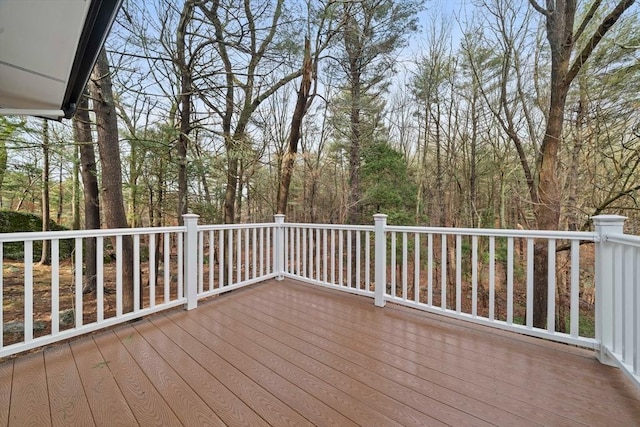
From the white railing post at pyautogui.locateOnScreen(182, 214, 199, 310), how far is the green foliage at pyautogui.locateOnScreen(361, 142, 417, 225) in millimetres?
5699

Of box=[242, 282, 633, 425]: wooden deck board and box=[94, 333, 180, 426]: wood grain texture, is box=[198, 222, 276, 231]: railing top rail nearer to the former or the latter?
box=[94, 333, 180, 426]: wood grain texture

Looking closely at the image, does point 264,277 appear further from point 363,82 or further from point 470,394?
point 363,82

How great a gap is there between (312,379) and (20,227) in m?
11.0

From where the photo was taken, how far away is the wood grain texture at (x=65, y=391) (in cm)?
144

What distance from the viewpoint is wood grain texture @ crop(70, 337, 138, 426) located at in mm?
1440

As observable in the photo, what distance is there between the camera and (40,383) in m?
1.73

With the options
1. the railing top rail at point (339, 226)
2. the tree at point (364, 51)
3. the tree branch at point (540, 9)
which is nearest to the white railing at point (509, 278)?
the railing top rail at point (339, 226)

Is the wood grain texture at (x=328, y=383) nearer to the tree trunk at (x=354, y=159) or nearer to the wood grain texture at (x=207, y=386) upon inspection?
the wood grain texture at (x=207, y=386)

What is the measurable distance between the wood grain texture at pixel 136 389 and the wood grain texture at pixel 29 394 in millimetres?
325

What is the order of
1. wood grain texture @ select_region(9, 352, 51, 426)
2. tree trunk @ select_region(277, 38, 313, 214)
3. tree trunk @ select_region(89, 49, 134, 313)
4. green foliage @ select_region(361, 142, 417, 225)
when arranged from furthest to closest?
green foliage @ select_region(361, 142, 417, 225)
tree trunk @ select_region(277, 38, 313, 214)
tree trunk @ select_region(89, 49, 134, 313)
wood grain texture @ select_region(9, 352, 51, 426)

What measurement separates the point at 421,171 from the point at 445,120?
5.68ft

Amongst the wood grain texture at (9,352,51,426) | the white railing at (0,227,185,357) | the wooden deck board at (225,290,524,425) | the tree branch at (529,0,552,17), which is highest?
the tree branch at (529,0,552,17)

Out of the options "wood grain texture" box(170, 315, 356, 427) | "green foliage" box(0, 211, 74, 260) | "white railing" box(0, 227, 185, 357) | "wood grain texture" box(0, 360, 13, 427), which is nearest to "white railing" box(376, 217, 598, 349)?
"wood grain texture" box(170, 315, 356, 427)

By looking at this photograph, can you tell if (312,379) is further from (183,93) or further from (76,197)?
(76,197)
